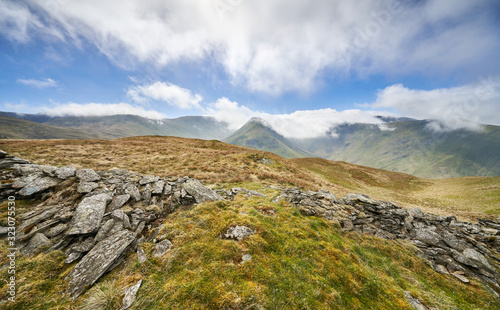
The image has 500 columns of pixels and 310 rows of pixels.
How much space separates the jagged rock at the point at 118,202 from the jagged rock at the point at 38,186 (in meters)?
3.77

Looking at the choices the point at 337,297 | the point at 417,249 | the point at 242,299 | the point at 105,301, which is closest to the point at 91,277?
the point at 105,301

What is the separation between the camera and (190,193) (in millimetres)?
9844

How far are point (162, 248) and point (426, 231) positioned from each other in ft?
48.8

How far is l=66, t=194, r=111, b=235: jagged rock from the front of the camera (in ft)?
21.2

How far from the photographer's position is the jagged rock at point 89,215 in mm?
6458

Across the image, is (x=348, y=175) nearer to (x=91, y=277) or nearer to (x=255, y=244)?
(x=255, y=244)

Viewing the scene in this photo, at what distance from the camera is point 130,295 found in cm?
452

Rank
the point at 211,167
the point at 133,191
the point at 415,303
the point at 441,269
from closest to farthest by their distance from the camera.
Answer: the point at 415,303, the point at 441,269, the point at 133,191, the point at 211,167

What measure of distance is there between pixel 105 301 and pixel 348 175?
50.4m

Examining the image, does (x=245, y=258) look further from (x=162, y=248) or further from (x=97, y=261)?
(x=97, y=261)

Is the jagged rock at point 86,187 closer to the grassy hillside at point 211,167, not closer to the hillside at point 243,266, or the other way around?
the hillside at point 243,266

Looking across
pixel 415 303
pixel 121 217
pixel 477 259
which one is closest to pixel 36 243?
pixel 121 217

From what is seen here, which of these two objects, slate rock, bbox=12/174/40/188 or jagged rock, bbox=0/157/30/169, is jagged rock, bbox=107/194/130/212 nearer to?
slate rock, bbox=12/174/40/188

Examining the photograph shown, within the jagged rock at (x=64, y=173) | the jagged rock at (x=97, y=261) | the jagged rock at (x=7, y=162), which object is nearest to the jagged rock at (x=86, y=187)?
the jagged rock at (x=64, y=173)
